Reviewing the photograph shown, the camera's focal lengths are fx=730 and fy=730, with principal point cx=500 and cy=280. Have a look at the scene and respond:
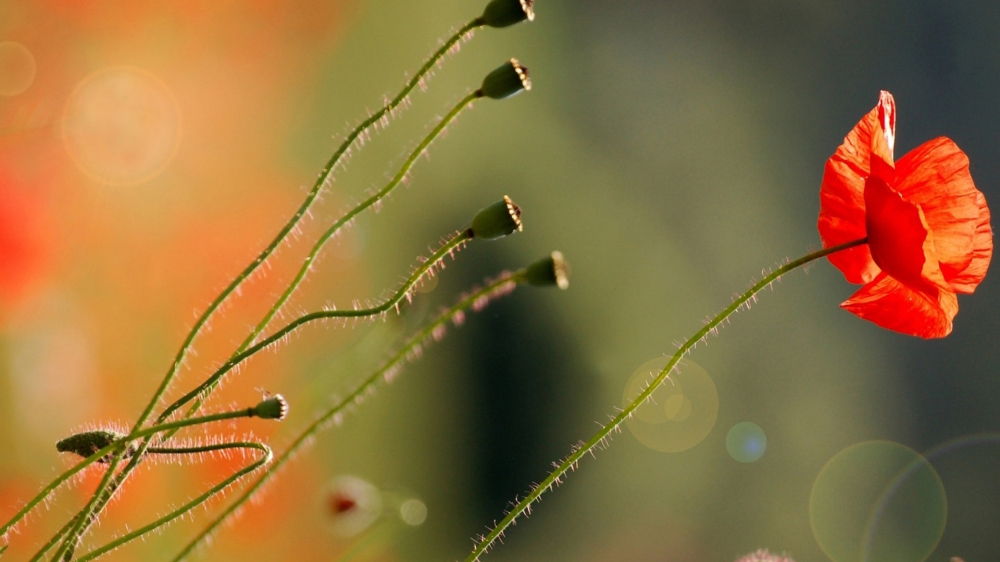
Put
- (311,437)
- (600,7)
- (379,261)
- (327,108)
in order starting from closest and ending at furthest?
(311,437) < (327,108) < (379,261) < (600,7)

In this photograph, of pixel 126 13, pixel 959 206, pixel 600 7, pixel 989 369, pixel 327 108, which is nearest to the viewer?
pixel 959 206

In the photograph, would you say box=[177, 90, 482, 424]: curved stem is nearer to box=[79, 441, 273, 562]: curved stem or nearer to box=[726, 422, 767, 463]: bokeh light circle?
box=[79, 441, 273, 562]: curved stem

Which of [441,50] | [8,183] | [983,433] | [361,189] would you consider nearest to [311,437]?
[441,50]

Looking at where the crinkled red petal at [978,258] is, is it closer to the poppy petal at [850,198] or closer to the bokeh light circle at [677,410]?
the poppy petal at [850,198]

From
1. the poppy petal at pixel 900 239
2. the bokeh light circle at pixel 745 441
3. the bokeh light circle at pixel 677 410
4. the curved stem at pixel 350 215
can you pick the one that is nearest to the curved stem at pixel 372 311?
the curved stem at pixel 350 215

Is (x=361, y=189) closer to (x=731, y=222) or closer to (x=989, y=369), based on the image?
(x=731, y=222)

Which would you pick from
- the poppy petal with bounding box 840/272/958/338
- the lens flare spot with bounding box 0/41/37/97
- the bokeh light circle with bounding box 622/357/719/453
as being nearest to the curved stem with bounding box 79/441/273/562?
the poppy petal with bounding box 840/272/958/338

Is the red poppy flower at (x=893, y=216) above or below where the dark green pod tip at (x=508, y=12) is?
below
